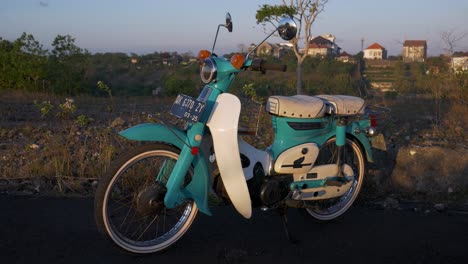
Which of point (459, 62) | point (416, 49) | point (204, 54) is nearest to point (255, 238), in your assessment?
point (204, 54)

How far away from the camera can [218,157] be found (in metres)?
3.88

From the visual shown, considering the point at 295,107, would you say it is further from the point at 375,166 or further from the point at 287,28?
the point at 375,166

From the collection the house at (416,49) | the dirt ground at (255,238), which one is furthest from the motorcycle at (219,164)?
the house at (416,49)

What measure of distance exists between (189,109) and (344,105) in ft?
4.68

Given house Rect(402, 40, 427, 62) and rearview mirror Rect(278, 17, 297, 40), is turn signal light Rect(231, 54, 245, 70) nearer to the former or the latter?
rearview mirror Rect(278, 17, 297, 40)

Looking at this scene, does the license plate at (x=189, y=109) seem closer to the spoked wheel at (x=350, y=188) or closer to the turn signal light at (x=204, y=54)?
the turn signal light at (x=204, y=54)

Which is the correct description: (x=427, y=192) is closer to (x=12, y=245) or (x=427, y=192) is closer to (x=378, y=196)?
(x=378, y=196)

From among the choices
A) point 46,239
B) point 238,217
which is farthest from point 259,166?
point 46,239

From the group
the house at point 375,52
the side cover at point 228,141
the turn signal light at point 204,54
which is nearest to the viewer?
the side cover at point 228,141

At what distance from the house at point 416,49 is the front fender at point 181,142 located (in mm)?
9211

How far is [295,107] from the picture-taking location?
424cm

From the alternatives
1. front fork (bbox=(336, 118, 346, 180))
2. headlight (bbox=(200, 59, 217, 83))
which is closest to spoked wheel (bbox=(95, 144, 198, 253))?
headlight (bbox=(200, 59, 217, 83))

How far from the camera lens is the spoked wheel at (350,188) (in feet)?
15.4

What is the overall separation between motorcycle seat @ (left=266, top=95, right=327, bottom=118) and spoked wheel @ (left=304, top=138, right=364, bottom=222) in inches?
17.7
